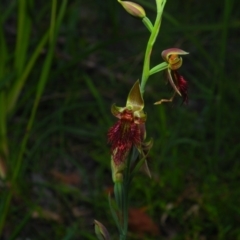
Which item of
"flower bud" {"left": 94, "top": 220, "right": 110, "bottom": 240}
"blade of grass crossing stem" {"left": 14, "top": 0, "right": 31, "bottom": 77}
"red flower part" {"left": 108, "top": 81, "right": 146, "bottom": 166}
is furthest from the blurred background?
"red flower part" {"left": 108, "top": 81, "right": 146, "bottom": 166}

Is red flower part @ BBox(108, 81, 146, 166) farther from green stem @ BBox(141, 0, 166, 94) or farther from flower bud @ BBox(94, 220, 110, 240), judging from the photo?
flower bud @ BBox(94, 220, 110, 240)

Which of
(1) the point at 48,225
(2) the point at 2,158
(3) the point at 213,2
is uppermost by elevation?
(3) the point at 213,2

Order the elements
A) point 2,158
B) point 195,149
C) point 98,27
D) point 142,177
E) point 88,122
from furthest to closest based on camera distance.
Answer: point 98,27
point 88,122
point 195,149
point 142,177
point 2,158

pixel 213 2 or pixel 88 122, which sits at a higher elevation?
pixel 213 2

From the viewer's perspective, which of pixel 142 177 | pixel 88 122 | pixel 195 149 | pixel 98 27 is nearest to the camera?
pixel 142 177

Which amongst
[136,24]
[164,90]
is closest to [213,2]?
[136,24]

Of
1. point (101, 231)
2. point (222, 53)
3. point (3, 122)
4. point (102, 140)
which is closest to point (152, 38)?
point (101, 231)

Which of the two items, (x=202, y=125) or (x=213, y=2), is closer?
(x=202, y=125)

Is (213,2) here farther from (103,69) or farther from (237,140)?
(237,140)

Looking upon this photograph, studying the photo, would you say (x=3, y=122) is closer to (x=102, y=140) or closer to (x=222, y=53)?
(x=102, y=140)
